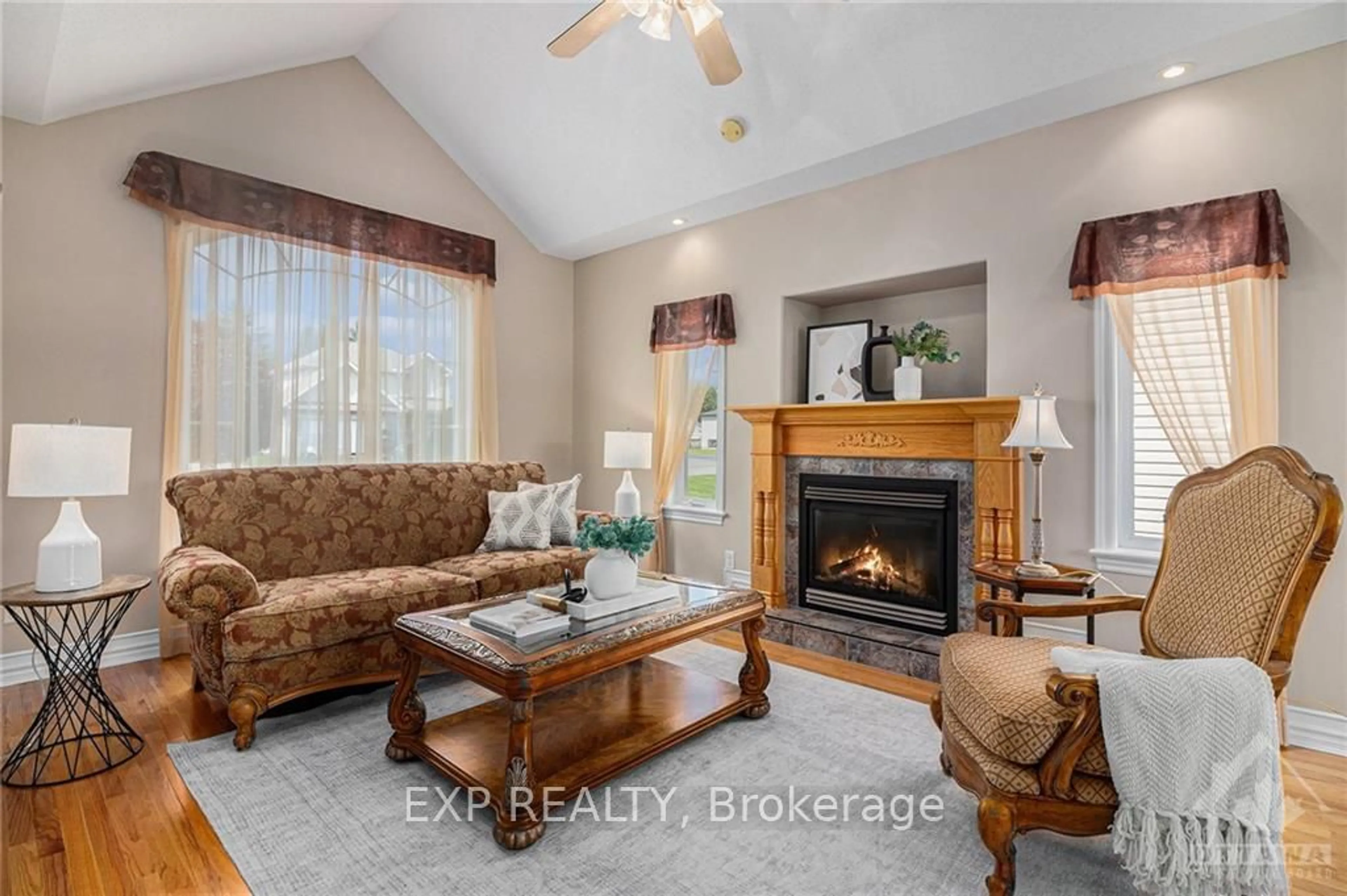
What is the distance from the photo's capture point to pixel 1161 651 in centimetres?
201

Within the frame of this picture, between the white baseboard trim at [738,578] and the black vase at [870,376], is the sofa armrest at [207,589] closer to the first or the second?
the white baseboard trim at [738,578]

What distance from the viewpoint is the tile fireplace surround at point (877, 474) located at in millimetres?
3240

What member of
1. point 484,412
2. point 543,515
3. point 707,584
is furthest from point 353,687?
point 484,412

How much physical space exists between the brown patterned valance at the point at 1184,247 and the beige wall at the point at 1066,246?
0.29 feet

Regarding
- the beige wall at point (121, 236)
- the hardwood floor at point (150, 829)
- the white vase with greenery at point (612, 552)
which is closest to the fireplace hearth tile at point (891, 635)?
the hardwood floor at point (150, 829)

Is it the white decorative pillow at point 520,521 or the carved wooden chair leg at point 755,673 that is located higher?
the white decorative pillow at point 520,521

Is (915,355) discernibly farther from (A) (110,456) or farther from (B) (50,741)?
(B) (50,741)

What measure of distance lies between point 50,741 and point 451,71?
13.4ft

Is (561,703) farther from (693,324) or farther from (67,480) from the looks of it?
(693,324)

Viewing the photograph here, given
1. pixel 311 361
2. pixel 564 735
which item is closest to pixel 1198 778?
pixel 564 735

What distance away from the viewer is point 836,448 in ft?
13.0

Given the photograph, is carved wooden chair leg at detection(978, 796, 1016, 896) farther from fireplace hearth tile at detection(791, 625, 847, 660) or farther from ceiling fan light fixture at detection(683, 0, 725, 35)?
ceiling fan light fixture at detection(683, 0, 725, 35)

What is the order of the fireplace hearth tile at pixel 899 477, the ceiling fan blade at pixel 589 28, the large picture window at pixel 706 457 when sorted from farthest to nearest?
the large picture window at pixel 706 457 < the fireplace hearth tile at pixel 899 477 < the ceiling fan blade at pixel 589 28

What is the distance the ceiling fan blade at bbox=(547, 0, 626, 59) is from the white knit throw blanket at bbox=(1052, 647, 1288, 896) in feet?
8.95
